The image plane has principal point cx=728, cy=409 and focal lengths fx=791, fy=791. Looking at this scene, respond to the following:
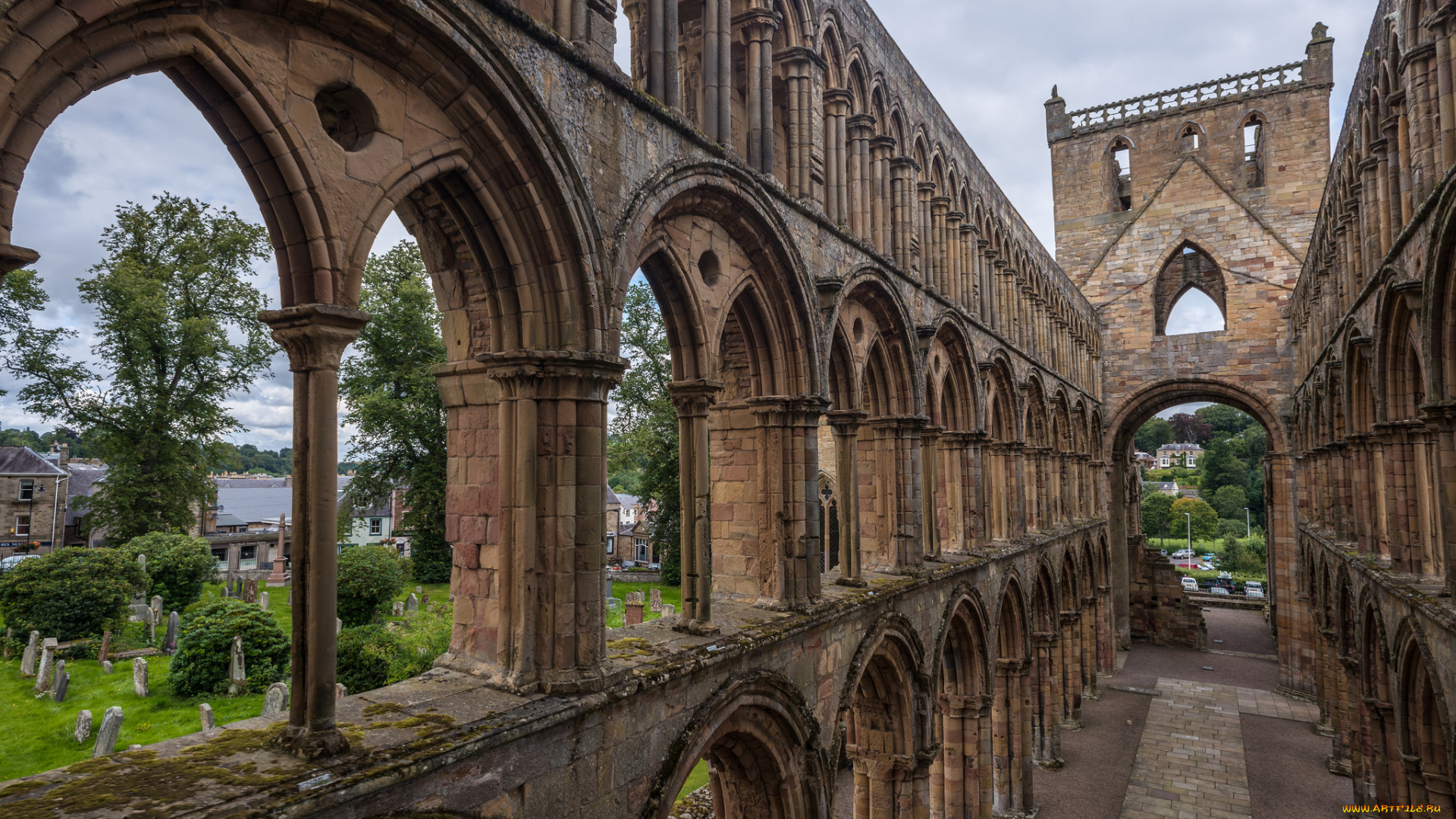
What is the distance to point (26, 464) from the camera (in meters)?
30.5

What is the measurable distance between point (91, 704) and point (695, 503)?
1206 cm

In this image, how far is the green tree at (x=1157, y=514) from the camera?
66750 millimetres

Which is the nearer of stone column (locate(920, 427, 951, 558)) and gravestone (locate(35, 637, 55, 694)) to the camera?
stone column (locate(920, 427, 951, 558))

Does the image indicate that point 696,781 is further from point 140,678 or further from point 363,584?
point 140,678

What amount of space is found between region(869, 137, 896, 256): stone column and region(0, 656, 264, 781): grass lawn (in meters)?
11.9

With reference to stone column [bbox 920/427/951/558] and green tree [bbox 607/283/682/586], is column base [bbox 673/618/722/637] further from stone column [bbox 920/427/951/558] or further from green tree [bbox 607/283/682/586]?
green tree [bbox 607/283/682/586]

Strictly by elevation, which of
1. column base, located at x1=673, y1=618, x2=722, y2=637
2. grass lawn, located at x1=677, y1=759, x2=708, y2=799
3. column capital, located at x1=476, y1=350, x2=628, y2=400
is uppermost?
column capital, located at x1=476, y1=350, x2=628, y2=400

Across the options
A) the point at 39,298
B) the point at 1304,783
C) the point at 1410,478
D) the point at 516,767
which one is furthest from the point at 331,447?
the point at 1304,783

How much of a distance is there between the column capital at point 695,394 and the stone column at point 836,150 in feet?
13.0

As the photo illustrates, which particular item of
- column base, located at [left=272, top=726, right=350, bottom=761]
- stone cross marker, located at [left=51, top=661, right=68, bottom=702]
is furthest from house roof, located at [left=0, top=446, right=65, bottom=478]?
column base, located at [left=272, top=726, right=350, bottom=761]

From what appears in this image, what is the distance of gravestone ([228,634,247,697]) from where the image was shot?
13219 mm

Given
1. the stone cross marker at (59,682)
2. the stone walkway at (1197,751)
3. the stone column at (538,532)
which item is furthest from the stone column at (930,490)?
the stone cross marker at (59,682)

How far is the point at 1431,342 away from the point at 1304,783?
522 inches

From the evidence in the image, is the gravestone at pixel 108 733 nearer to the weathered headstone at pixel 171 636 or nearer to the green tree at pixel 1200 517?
the weathered headstone at pixel 171 636
